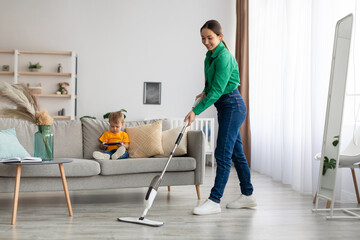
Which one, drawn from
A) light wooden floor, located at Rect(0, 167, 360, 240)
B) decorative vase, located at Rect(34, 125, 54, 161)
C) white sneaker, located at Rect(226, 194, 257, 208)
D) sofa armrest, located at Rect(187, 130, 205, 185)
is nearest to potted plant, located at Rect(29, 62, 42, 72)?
light wooden floor, located at Rect(0, 167, 360, 240)

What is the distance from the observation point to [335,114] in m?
3.11

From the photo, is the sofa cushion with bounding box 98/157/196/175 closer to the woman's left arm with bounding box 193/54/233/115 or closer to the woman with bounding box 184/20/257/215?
the woman with bounding box 184/20/257/215

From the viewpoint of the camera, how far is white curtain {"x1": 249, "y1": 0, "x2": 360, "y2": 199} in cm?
384

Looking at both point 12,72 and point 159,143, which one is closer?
point 159,143

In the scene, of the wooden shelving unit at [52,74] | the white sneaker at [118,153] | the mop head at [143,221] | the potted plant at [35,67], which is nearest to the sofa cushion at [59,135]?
the white sneaker at [118,153]

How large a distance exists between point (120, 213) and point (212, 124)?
3.63 metres

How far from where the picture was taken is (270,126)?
5.58 metres

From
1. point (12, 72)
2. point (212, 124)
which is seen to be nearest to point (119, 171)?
point (212, 124)

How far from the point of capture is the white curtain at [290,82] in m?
3.84

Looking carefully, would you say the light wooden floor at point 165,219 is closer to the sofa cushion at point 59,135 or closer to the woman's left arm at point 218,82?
the sofa cushion at point 59,135

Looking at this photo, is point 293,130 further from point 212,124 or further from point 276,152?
point 212,124

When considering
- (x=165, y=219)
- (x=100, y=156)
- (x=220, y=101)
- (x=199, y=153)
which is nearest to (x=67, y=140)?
(x=100, y=156)

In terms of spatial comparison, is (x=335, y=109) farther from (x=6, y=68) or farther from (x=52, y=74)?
(x=6, y=68)

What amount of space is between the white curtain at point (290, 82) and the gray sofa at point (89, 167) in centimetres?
108
